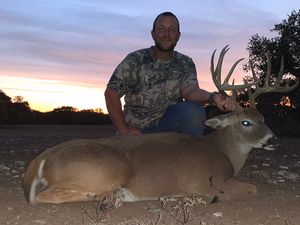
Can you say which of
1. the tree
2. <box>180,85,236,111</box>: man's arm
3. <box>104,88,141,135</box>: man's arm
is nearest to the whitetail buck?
<box>180,85,236,111</box>: man's arm

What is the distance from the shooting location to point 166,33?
7020 mm

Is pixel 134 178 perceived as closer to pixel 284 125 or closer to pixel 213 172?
pixel 213 172

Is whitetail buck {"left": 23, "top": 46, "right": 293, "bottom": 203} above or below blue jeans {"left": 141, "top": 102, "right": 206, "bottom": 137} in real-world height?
below

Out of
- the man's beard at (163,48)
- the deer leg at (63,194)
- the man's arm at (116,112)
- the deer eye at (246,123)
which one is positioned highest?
the man's beard at (163,48)

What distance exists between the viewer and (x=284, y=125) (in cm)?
1978

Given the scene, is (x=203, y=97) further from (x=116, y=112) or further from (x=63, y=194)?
(x=63, y=194)

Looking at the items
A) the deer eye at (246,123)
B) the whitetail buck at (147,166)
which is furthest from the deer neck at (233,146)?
the deer eye at (246,123)

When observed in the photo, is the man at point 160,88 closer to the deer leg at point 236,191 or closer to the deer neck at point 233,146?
the deer neck at point 233,146

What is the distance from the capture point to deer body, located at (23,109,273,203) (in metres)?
4.77

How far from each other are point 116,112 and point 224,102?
4.39 ft

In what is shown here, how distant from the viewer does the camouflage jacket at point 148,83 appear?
7.02 meters

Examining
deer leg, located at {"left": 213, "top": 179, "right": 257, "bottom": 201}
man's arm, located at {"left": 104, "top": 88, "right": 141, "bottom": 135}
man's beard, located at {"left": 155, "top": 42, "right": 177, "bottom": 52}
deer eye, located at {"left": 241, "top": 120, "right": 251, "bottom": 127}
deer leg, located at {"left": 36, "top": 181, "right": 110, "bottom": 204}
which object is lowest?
deer leg, located at {"left": 213, "top": 179, "right": 257, "bottom": 201}

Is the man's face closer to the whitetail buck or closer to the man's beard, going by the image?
the man's beard

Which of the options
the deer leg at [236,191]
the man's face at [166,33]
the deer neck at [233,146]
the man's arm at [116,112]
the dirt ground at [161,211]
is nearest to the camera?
the dirt ground at [161,211]
